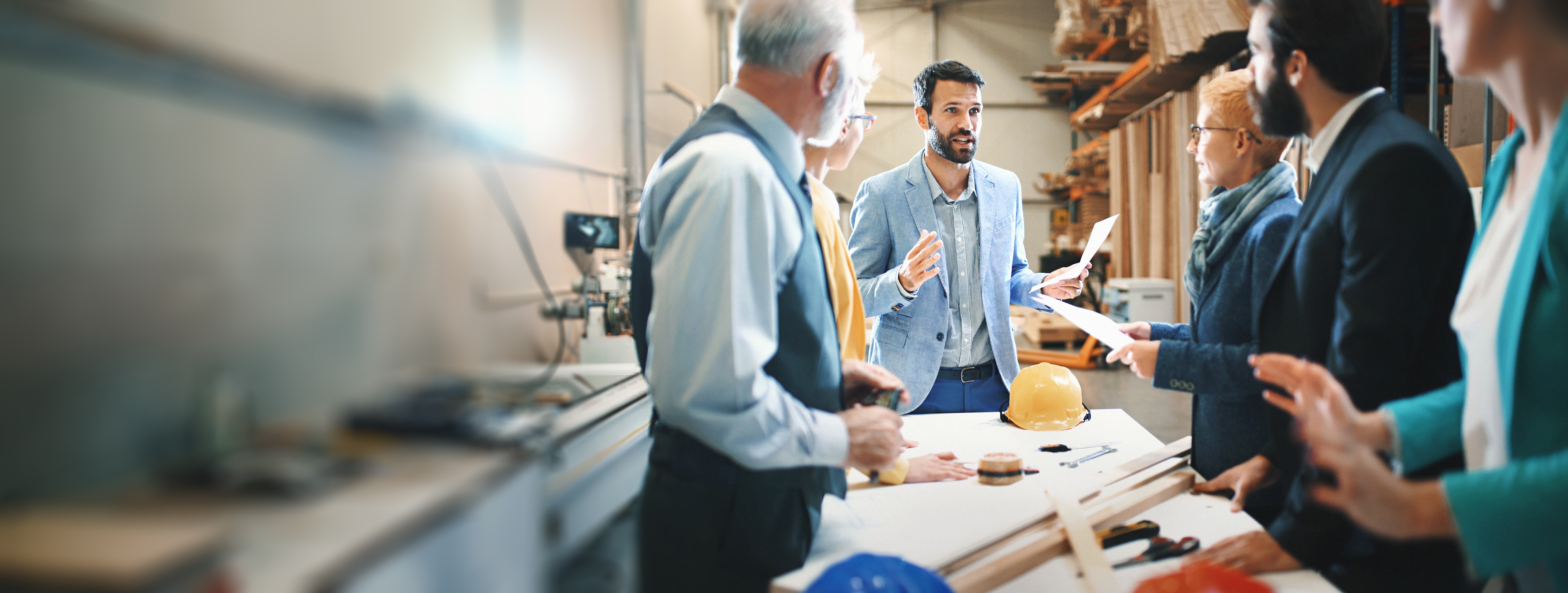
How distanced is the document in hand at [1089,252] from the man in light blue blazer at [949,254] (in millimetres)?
115

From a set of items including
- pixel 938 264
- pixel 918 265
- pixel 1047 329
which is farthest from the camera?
pixel 1047 329

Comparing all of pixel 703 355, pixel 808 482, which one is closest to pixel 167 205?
pixel 703 355

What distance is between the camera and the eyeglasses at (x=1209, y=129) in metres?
1.61

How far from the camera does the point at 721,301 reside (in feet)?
2.70

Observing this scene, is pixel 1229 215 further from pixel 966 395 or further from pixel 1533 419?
pixel 966 395

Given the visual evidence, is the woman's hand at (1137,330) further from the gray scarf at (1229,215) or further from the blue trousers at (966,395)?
the blue trousers at (966,395)

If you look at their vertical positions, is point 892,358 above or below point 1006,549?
above

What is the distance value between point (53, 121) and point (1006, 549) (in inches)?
44.6

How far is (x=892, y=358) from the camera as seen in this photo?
240 centimetres

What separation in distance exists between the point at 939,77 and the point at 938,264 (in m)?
0.62

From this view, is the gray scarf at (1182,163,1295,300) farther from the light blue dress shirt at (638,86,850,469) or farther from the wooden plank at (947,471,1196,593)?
the light blue dress shirt at (638,86,850,469)

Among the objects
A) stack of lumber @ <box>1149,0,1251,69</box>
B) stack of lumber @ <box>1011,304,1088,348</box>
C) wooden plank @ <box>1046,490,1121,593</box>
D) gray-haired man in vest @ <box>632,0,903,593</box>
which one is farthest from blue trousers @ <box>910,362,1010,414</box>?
stack of lumber @ <box>1011,304,1088,348</box>

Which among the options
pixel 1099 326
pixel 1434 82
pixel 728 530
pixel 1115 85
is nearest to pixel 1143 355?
pixel 1099 326

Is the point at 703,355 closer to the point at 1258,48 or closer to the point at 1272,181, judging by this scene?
the point at 1258,48
